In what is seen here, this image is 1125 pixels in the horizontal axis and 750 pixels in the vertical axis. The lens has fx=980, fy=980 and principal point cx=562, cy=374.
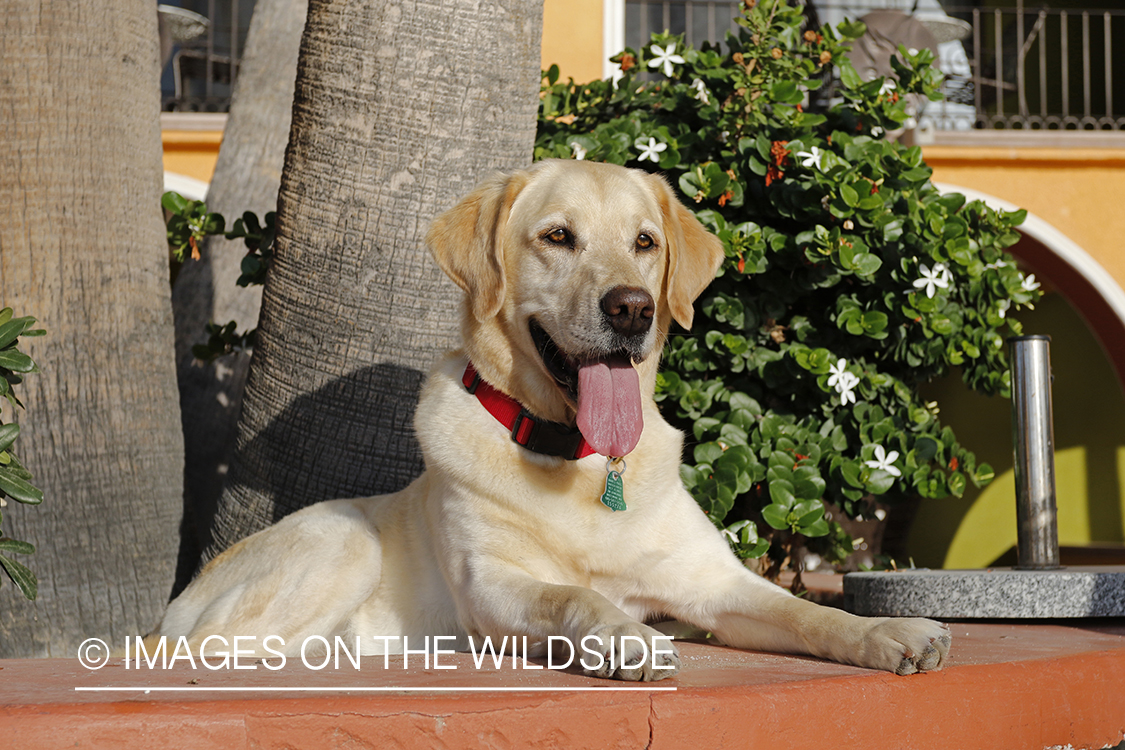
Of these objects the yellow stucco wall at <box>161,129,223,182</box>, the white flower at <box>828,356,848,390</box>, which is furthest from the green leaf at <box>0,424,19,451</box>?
the yellow stucco wall at <box>161,129,223,182</box>

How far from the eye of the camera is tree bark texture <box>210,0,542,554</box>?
11.4 feet

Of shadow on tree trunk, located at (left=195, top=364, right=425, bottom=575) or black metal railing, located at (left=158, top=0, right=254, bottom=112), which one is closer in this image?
shadow on tree trunk, located at (left=195, top=364, right=425, bottom=575)

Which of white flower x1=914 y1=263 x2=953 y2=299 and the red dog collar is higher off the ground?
white flower x1=914 y1=263 x2=953 y2=299

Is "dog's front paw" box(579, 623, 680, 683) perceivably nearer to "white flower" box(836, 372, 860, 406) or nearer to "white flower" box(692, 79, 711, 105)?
"white flower" box(836, 372, 860, 406)

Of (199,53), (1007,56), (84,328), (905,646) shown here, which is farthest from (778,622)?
(1007,56)

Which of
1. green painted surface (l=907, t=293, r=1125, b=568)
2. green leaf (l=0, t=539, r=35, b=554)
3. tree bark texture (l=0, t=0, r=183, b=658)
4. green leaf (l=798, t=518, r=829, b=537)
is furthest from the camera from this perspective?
green painted surface (l=907, t=293, r=1125, b=568)

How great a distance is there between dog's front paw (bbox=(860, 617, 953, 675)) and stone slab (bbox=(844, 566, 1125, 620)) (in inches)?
39.8

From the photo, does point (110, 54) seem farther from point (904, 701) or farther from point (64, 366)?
point (904, 701)

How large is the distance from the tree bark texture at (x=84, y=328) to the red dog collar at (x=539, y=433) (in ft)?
4.92

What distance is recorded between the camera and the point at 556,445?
2707 mm

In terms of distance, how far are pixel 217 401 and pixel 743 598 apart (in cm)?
314

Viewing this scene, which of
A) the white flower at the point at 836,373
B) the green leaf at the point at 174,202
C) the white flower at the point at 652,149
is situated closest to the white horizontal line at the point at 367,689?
the white flower at the point at 836,373

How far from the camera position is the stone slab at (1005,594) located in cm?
304

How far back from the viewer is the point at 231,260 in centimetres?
516
